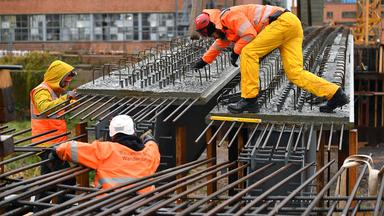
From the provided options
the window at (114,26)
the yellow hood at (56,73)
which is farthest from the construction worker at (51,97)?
the window at (114,26)

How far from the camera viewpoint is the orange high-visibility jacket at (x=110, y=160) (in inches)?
213

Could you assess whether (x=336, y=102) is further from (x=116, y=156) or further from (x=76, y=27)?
(x=76, y=27)

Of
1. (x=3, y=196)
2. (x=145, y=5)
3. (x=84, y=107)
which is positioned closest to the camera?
(x=3, y=196)

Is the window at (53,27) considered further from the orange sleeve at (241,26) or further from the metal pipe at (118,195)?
the metal pipe at (118,195)

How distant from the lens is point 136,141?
5613 mm

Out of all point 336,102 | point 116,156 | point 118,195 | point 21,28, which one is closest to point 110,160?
point 116,156

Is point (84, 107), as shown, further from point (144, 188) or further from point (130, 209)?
point (130, 209)

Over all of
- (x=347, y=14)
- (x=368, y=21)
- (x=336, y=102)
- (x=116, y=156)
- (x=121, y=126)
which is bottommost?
(x=116, y=156)

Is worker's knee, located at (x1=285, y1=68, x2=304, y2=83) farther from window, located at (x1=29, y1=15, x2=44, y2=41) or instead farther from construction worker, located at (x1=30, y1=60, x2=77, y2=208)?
window, located at (x1=29, y1=15, x2=44, y2=41)

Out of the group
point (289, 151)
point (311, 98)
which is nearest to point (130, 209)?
point (289, 151)

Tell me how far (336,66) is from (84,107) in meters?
4.42

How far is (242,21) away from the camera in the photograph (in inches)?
276

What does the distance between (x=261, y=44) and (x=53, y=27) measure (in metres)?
32.7

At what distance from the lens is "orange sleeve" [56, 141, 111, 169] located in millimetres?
5438
